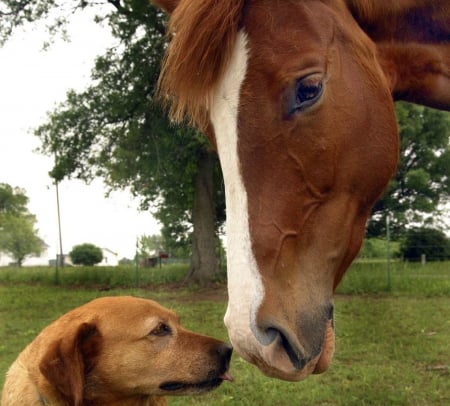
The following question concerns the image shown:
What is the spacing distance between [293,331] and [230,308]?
19 cm

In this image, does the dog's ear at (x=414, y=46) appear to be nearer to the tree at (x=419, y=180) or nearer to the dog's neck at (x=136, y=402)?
the dog's neck at (x=136, y=402)

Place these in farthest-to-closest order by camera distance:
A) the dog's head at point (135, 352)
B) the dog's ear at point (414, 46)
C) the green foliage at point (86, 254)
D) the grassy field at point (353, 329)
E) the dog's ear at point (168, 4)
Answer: the green foliage at point (86, 254) → the grassy field at point (353, 329) → the dog's head at point (135, 352) → the dog's ear at point (168, 4) → the dog's ear at point (414, 46)

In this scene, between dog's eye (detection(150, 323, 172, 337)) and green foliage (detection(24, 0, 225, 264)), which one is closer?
dog's eye (detection(150, 323, 172, 337))

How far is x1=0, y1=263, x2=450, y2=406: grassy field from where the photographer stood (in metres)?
5.32

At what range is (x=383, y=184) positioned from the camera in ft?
6.48

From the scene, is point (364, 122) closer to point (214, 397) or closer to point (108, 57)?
point (214, 397)

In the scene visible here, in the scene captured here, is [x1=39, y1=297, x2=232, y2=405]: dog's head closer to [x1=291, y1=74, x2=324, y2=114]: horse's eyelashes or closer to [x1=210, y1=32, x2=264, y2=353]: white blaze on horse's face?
[x1=210, y1=32, x2=264, y2=353]: white blaze on horse's face

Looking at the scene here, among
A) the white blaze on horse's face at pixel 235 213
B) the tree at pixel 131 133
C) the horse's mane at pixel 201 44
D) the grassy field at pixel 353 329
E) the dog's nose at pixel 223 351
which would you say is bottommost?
the grassy field at pixel 353 329

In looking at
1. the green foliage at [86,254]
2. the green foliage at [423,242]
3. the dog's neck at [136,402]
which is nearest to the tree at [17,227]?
the green foliage at [86,254]

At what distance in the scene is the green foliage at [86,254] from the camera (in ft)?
113

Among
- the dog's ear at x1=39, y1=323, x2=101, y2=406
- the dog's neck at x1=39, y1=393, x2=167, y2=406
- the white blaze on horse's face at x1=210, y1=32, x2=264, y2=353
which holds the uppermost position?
the white blaze on horse's face at x1=210, y1=32, x2=264, y2=353

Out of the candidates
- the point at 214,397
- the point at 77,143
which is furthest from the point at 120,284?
the point at 214,397

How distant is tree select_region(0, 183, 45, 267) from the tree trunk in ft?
96.0

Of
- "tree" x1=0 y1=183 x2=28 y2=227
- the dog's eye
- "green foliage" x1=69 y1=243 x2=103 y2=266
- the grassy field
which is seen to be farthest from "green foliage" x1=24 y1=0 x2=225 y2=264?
"tree" x1=0 y1=183 x2=28 y2=227
